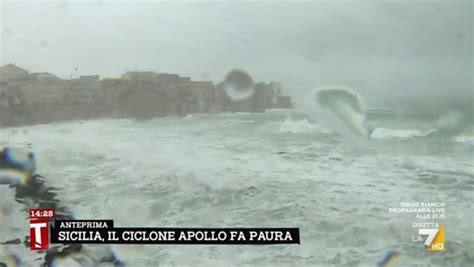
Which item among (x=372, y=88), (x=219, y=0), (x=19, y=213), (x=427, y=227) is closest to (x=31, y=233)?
(x=19, y=213)

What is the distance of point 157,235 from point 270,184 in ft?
2.05

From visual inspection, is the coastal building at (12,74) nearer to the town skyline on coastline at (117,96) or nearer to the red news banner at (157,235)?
the town skyline on coastline at (117,96)

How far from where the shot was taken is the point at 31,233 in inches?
71.1

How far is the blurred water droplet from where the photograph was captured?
5.84 ft

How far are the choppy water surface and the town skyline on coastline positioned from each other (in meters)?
0.06

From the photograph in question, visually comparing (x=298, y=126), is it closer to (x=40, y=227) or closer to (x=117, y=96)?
(x=117, y=96)

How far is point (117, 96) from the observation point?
1827 mm

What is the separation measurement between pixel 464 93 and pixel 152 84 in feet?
5.10

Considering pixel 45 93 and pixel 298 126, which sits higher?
pixel 45 93

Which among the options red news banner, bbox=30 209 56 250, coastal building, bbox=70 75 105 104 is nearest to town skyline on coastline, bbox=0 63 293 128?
coastal building, bbox=70 75 105 104

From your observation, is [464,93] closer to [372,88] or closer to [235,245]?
[372,88]

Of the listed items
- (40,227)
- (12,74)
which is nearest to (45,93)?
(12,74)

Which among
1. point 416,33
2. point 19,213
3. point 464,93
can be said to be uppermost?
point 416,33

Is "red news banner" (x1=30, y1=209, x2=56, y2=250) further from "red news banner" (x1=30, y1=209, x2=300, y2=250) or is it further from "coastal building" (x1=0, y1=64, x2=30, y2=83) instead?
"coastal building" (x1=0, y1=64, x2=30, y2=83)
